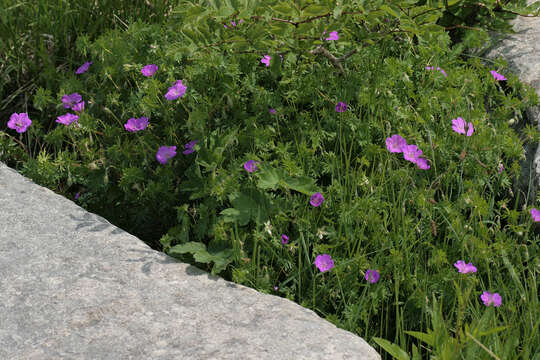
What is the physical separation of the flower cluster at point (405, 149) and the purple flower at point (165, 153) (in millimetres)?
825

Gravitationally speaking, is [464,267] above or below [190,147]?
below

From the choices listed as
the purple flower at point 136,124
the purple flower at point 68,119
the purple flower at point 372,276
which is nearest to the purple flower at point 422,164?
the purple flower at point 372,276

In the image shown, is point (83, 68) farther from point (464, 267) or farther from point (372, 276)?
point (464, 267)

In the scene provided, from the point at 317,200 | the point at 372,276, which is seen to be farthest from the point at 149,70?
the point at 372,276

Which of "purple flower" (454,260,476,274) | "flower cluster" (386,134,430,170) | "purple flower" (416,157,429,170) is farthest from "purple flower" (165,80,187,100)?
"purple flower" (454,260,476,274)

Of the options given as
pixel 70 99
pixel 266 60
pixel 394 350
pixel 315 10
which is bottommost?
pixel 394 350

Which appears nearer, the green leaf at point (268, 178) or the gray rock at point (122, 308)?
the gray rock at point (122, 308)

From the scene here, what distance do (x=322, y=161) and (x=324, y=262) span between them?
0.50 metres

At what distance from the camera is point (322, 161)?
7.82 feet

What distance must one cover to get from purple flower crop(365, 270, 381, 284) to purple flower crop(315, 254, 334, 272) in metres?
0.12

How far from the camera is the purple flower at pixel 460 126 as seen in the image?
Result: 7.95 feet

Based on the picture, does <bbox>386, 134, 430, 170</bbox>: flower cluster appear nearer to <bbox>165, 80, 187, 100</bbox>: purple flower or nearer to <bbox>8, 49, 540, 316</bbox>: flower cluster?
<bbox>8, 49, 540, 316</bbox>: flower cluster

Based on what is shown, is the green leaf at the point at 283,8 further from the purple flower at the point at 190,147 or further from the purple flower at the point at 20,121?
the purple flower at the point at 20,121

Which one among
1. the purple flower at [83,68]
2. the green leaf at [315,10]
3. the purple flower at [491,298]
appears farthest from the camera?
the purple flower at [83,68]
